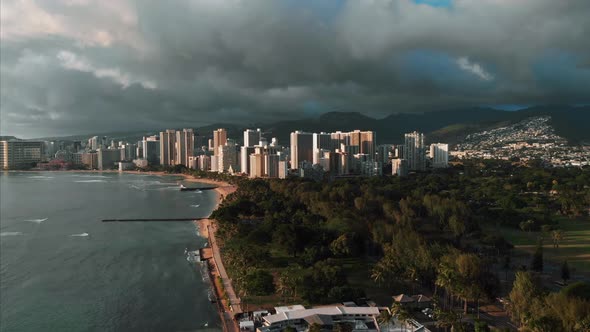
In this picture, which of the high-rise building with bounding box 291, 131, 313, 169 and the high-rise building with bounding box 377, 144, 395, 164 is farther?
the high-rise building with bounding box 377, 144, 395, 164

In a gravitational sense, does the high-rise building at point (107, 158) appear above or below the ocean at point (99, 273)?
above

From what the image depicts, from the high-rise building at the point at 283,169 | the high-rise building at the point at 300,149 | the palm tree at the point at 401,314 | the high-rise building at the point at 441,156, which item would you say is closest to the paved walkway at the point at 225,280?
the palm tree at the point at 401,314

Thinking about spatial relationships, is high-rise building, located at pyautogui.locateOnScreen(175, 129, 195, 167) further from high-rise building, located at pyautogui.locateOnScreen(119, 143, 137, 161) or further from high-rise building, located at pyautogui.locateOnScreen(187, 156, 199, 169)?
high-rise building, located at pyautogui.locateOnScreen(119, 143, 137, 161)

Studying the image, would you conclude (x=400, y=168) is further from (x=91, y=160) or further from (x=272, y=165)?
(x=91, y=160)

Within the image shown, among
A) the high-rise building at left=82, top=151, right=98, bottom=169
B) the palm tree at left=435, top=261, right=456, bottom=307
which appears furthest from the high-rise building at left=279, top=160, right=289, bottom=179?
the high-rise building at left=82, top=151, right=98, bottom=169

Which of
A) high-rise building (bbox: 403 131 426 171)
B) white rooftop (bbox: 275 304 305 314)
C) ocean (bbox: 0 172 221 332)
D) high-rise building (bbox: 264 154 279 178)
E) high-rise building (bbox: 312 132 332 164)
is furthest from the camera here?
high-rise building (bbox: 312 132 332 164)

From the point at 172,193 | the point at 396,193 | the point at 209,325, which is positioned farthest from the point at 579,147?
the point at 209,325

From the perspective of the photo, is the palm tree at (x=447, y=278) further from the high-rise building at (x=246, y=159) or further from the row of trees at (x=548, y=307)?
the high-rise building at (x=246, y=159)

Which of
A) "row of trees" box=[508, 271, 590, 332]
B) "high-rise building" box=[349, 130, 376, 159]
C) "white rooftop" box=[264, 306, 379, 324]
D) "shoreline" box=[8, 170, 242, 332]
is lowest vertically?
"shoreline" box=[8, 170, 242, 332]
